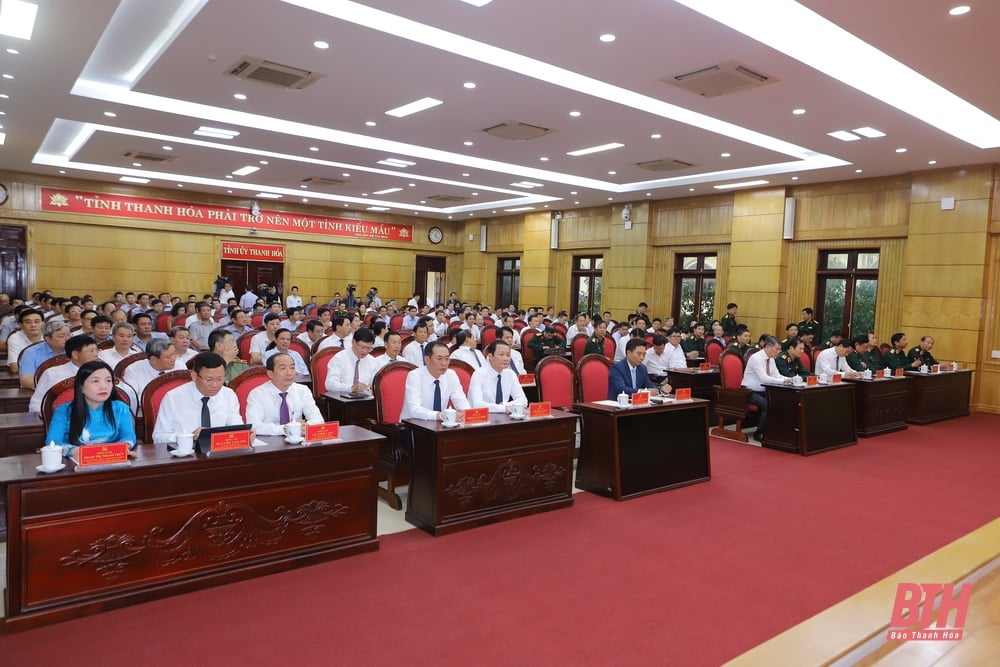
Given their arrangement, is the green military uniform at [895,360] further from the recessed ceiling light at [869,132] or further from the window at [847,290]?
the recessed ceiling light at [869,132]

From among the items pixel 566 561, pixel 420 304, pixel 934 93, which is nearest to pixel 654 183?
pixel 934 93

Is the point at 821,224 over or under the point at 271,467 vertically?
over

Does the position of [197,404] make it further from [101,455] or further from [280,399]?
[101,455]

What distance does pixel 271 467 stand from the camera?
10.3 feet

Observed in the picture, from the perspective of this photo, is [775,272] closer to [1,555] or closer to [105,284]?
[1,555]

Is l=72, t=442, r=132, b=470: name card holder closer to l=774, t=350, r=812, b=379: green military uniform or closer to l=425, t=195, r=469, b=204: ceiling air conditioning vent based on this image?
l=774, t=350, r=812, b=379: green military uniform

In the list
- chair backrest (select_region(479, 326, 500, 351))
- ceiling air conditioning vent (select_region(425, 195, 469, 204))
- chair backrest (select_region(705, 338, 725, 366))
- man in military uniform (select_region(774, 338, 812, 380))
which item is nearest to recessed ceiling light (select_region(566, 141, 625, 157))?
chair backrest (select_region(479, 326, 500, 351))

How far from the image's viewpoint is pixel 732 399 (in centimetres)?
682

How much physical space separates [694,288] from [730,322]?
1761 mm

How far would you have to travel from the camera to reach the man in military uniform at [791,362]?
697cm

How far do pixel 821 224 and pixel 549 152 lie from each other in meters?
5.13

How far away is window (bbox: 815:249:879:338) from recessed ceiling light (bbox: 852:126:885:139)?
11.4 feet

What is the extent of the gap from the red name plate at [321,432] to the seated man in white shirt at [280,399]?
0.24 m
